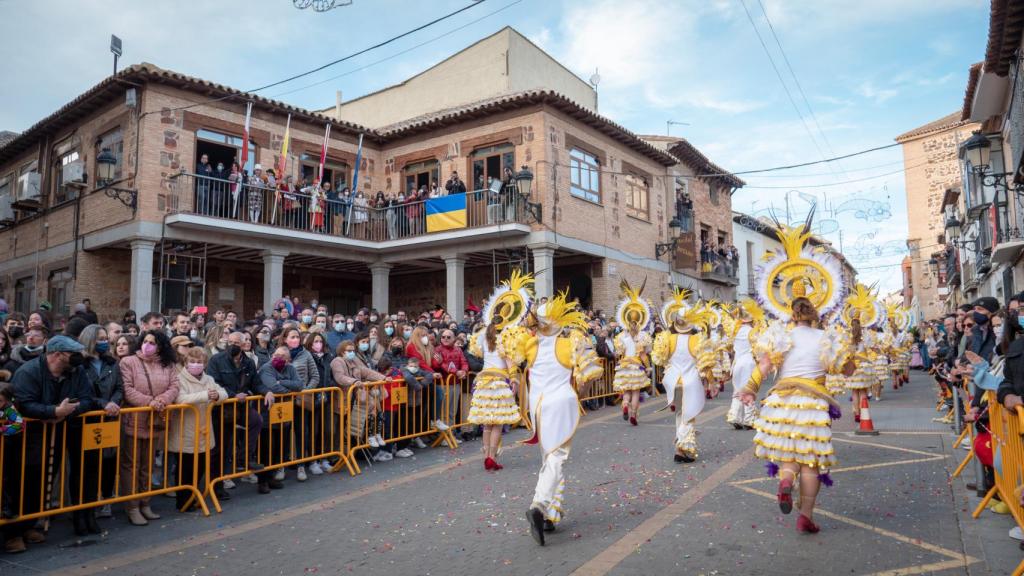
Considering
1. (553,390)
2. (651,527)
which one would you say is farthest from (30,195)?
(651,527)

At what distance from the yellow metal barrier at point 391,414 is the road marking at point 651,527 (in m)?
3.74

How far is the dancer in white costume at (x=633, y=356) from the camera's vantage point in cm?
1156

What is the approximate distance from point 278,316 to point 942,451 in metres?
11.0

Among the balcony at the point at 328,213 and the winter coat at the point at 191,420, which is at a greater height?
the balcony at the point at 328,213

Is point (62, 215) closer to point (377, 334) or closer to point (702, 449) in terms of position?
point (377, 334)

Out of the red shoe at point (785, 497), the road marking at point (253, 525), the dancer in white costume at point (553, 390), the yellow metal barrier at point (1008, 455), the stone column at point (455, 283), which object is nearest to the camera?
the yellow metal barrier at point (1008, 455)

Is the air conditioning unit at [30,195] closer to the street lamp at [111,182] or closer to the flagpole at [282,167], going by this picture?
the street lamp at [111,182]

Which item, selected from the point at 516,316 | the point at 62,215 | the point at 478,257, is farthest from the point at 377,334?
the point at 62,215

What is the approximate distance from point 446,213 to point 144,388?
44.7ft

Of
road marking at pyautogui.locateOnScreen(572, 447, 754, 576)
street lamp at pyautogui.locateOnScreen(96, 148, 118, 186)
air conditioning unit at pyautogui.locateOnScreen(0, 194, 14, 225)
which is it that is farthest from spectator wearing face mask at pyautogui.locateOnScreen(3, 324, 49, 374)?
air conditioning unit at pyautogui.locateOnScreen(0, 194, 14, 225)

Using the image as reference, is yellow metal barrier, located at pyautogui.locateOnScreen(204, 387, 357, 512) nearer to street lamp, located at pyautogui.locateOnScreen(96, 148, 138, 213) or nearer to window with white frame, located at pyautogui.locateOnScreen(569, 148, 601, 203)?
street lamp, located at pyautogui.locateOnScreen(96, 148, 138, 213)

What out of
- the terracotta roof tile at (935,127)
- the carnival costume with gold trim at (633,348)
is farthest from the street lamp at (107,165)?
the terracotta roof tile at (935,127)

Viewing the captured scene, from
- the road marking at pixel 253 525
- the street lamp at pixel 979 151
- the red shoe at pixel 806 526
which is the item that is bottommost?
the road marking at pixel 253 525

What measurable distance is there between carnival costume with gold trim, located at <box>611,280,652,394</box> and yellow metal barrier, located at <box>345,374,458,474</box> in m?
3.19
